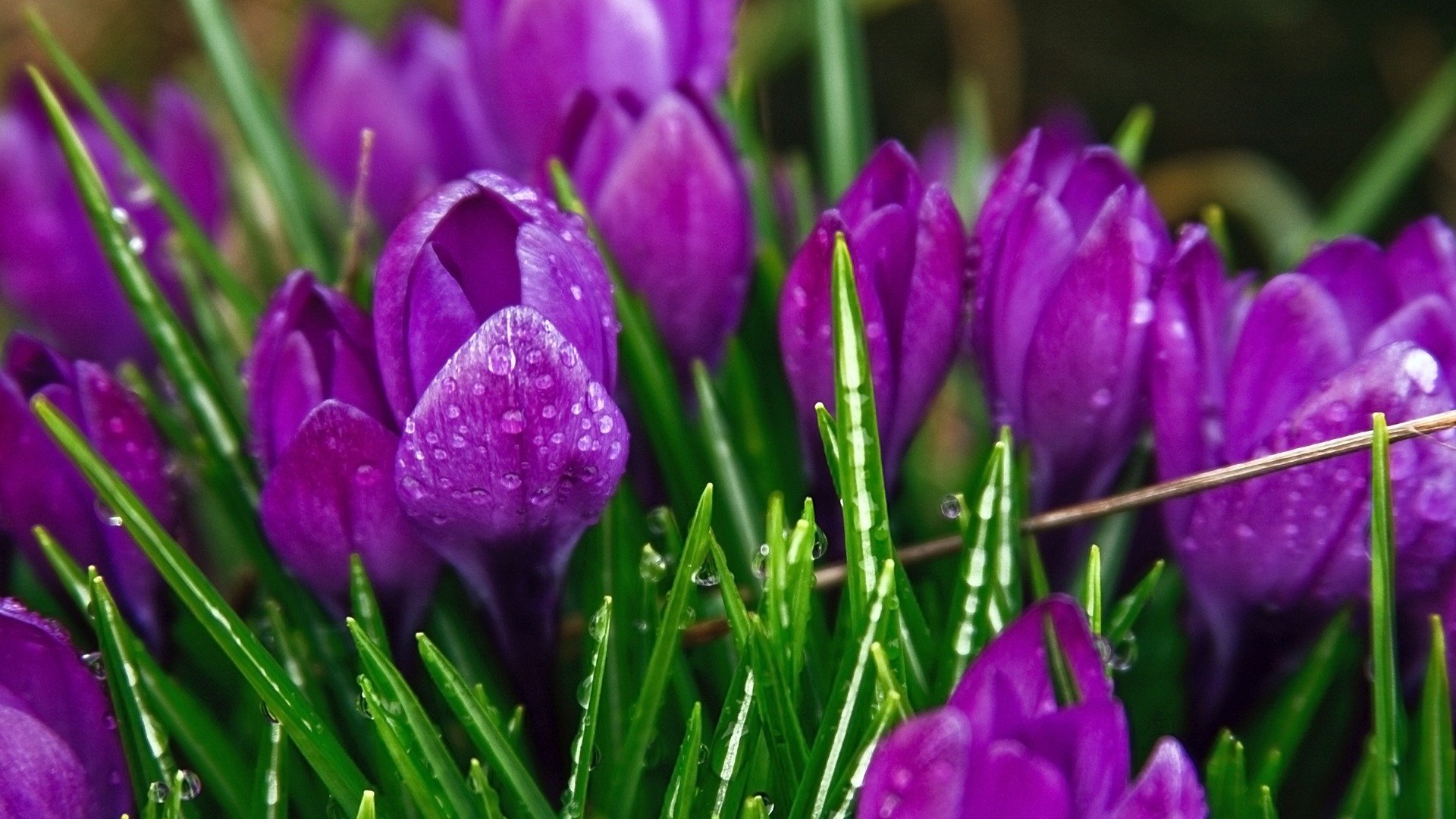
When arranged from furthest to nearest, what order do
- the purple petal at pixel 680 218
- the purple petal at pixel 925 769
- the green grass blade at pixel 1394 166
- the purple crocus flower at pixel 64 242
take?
the green grass blade at pixel 1394 166 < the purple crocus flower at pixel 64 242 < the purple petal at pixel 680 218 < the purple petal at pixel 925 769

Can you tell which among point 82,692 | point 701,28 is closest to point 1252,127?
point 701,28

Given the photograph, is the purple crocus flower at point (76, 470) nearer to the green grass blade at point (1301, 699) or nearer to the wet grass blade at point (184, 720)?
the wet grass blade at point (184, 720)

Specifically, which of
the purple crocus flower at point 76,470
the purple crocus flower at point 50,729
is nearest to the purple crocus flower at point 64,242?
the purple crocus flower at point 76,470

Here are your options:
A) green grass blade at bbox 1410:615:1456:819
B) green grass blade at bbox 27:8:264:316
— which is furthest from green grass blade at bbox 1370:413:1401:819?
green grass blade at bbox 27:8:264:316

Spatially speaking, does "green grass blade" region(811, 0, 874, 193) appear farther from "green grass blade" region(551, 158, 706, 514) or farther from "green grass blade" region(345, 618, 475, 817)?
"green grass blade" region(345, 618, 475, 817)

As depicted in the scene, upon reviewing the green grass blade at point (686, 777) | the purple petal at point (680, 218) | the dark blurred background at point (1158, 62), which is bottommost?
the green grass blade at point (686, 777)

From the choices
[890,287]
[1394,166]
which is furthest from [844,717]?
[1394,166]
